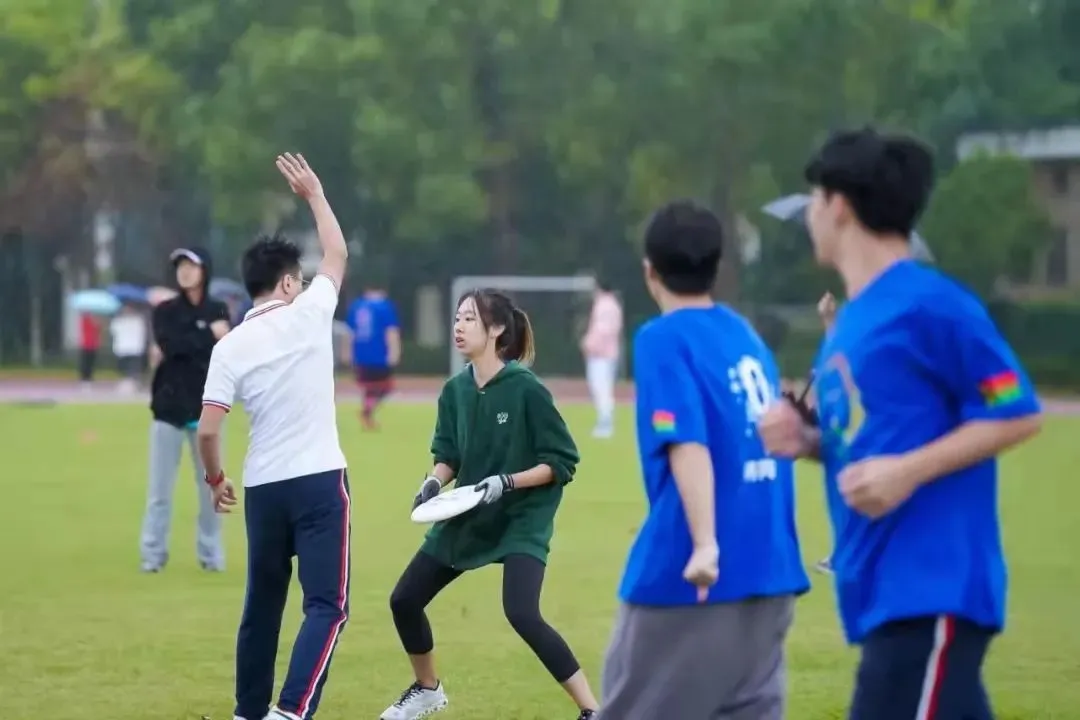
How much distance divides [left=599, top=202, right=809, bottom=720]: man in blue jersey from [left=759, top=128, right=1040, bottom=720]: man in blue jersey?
761mm

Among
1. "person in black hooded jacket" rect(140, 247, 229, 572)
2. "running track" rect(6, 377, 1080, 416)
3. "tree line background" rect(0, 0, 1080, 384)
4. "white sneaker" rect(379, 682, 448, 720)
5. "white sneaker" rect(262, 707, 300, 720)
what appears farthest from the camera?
Answer: "tree line background" rect(0, 0, 1080, 384)

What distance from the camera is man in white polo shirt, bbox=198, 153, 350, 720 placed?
279 inches

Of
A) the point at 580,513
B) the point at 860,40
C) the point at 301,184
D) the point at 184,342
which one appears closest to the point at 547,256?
the point at 860,40

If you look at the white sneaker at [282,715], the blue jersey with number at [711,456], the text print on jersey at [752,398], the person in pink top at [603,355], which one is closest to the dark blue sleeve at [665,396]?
the blue jersey with number at [711,456]

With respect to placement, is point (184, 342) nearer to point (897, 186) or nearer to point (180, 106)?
point (897, 186)

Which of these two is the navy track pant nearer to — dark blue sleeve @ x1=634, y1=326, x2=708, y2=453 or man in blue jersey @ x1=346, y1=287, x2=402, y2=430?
dark blue sleeve @ x1=634, y1=326, x2=708, y2=453

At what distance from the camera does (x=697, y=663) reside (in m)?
5.14

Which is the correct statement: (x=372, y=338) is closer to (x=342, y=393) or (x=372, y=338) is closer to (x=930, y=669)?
(x=342, y=393)

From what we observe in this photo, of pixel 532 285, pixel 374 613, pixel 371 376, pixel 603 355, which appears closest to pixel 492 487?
pixel 374 613

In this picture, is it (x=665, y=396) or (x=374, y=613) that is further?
(x=374, y=613)

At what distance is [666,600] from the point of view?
5.12 m

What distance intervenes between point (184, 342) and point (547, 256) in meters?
39.5

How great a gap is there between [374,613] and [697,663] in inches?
232

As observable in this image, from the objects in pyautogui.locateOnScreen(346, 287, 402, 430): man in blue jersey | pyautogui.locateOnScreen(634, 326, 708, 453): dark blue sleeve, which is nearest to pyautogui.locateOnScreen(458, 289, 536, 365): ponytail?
pyautogui.locateOnScreen(634, 326, 708, 453): dark blue sleeve
